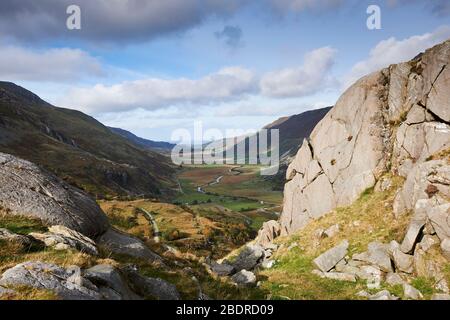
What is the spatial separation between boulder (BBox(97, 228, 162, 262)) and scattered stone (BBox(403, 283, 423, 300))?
15.0m

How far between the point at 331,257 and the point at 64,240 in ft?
67.8

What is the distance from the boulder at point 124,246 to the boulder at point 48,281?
27.4 ft

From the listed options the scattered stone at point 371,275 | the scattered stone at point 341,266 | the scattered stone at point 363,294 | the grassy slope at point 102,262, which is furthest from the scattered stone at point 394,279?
the grassy slope at point 102,262

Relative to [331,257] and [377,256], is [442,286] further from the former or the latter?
[331,257]

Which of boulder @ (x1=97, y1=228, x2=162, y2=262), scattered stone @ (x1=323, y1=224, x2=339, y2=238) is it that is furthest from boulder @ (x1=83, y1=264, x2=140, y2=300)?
scattered stone @ (x1=323, y1=224, x2=339, y2=238)

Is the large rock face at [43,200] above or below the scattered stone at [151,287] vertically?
above

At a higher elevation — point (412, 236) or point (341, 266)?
point (412, 236)

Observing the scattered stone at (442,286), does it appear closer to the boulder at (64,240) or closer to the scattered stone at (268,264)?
the scattered stone at (268,264)

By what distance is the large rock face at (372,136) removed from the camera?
31.8 metres

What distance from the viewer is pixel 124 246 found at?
21516mm

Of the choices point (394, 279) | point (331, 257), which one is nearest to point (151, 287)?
point (394, 279)

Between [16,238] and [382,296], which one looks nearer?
Answer: [16,238]

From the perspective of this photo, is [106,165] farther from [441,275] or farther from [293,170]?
[441,275]

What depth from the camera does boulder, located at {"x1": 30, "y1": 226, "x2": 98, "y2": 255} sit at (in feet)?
53.0
